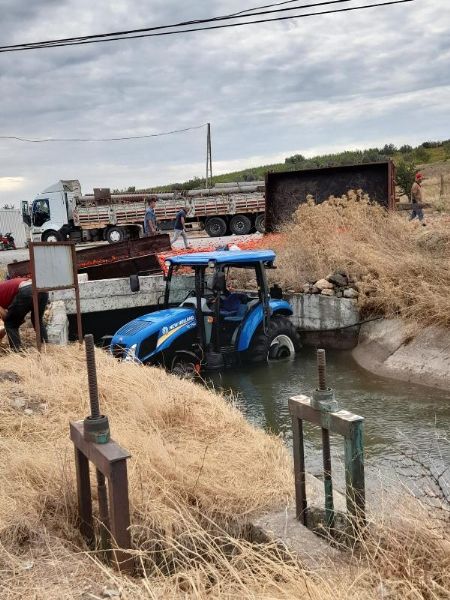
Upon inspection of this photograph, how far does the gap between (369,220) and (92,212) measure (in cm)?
1786

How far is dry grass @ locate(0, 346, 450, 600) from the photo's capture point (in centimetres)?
310

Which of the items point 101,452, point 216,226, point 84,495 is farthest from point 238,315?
point 216,226

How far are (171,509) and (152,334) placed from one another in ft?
18.2

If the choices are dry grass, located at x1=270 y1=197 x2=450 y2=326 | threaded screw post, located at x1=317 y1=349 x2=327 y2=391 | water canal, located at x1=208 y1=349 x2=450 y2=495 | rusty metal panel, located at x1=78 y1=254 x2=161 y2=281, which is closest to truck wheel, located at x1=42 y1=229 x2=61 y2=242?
rusty metal panel, located at x1=78 y1=254 x2=161 y2=281

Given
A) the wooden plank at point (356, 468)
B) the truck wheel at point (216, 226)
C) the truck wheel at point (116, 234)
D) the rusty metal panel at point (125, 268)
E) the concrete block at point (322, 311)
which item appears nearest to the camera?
the wooden plank at point (356, 468)

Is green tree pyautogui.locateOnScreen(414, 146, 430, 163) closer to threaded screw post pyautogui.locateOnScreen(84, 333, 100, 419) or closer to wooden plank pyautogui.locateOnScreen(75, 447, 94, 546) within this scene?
wooden plank pyautogui.locateOnScreen(75, 447, 94, 546)

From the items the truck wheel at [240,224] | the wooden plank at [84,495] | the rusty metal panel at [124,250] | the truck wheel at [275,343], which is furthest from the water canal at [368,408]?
the truck wheel at [240,224]

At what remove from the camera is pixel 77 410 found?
631 centimetres

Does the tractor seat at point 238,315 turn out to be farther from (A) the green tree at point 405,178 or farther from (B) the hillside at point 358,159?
(B) the hillside at point 358,159

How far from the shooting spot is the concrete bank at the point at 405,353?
31.3ft

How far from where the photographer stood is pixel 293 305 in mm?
13312

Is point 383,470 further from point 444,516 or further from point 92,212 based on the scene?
point 92,212

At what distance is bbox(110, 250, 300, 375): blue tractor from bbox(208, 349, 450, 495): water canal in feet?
1.65

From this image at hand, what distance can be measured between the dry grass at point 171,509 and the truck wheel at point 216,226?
75.7 feet
